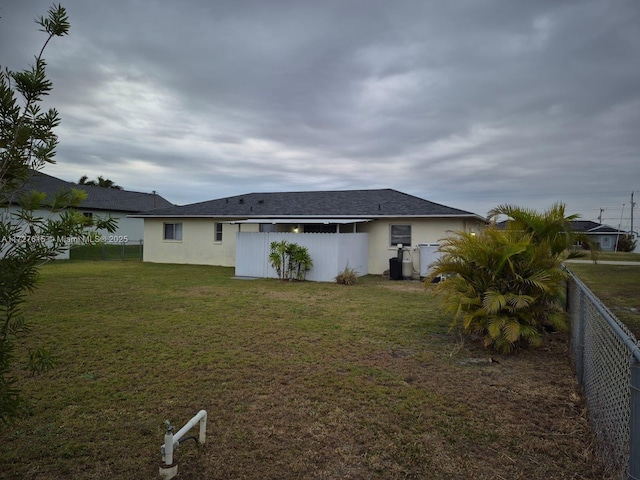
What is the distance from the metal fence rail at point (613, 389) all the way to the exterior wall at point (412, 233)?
40.8 feet

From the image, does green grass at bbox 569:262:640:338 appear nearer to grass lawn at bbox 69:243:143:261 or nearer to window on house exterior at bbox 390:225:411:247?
window on house exterior at bbox 390:225:411:247

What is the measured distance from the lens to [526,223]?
7.51 m

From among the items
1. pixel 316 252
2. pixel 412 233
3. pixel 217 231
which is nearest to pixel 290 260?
pixel 316 252

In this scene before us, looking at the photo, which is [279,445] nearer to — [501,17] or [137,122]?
[501,17]

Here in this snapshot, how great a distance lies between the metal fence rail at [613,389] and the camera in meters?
2.14

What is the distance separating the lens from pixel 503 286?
647 centimetres

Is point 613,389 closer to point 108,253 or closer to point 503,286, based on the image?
point 503,286

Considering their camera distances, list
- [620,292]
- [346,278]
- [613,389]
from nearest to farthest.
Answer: [613,389] → [620,292] → [346,278]

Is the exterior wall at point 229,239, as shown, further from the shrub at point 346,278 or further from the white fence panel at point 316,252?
the shrub at point 346,278

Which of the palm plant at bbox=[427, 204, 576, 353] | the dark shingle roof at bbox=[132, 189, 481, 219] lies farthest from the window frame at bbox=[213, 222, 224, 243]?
the palm plant at bbox=[427, 204, 576, 353]

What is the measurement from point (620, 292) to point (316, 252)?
34.0 ft

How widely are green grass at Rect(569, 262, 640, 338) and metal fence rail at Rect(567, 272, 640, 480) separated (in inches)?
165

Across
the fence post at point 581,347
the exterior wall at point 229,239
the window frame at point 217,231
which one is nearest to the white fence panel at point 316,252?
the exterior wall at point 229,239

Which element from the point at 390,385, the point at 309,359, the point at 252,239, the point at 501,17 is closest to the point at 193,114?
the point at 252,239
